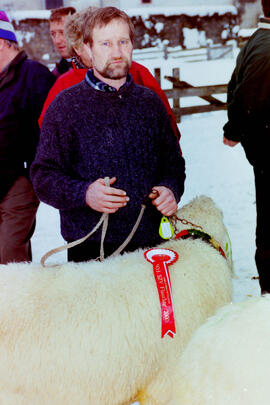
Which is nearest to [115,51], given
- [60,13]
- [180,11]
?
[60,13]

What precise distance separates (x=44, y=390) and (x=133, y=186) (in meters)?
0.83

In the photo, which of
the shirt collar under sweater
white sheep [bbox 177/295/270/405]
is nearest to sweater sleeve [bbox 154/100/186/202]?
the shirt collar under sweater

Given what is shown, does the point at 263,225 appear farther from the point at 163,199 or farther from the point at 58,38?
the point at 58,38

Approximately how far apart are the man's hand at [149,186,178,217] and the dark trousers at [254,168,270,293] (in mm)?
959

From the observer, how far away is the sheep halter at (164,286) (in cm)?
155

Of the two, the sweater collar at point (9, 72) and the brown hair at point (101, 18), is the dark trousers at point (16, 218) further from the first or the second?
the brown hair at point (101, 18)

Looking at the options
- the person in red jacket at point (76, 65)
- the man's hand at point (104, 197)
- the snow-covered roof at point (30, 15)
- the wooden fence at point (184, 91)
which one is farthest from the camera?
the snow-covered roof at point (30, 15)

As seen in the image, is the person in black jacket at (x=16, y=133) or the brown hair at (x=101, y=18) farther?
the person in black jacket at (x=16, y=133)

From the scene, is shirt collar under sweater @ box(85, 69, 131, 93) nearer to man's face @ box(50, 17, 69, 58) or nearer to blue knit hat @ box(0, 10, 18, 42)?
blue knit hat @ box(0, 10, 18, 42)

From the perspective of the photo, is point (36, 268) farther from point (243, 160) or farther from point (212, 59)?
point (212, 59)

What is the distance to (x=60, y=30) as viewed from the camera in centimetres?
329

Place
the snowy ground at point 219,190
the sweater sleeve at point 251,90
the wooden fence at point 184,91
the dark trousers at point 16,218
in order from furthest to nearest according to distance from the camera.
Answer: the wooden fence at point 184,91 → the snowy ground at point 219,190 → the dark trousers at point 16,218 → the sweater sleeve at point 251,90

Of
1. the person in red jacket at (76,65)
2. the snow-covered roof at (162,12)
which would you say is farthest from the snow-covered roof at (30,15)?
the person in red jacket at (76,65)

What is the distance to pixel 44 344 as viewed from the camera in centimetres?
148
